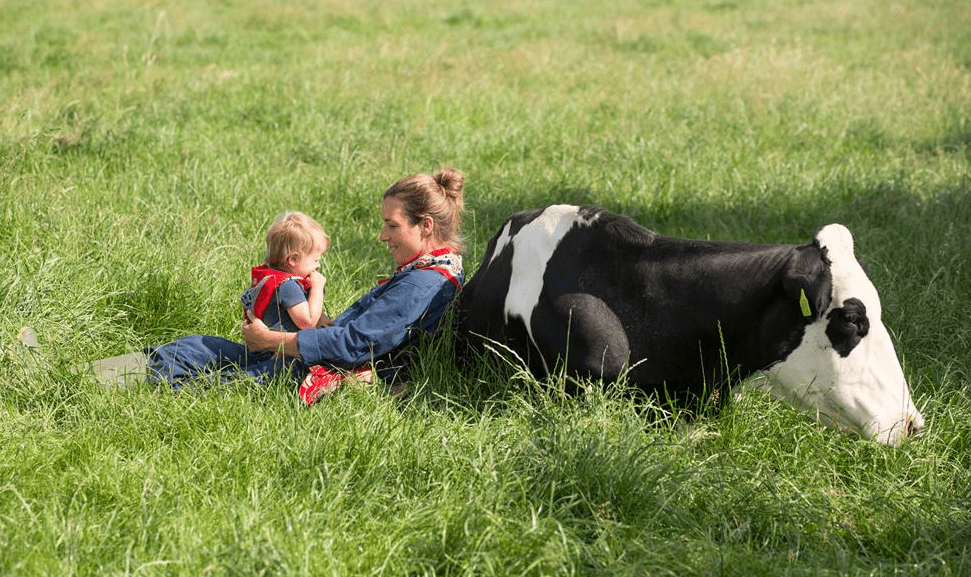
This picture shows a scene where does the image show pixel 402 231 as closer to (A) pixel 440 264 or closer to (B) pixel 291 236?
(A) pixel 440 264

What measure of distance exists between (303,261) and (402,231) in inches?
18.0

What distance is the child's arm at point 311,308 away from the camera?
4285mm

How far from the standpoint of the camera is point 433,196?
4.26 meters

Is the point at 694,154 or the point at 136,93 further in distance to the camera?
the point at 136,93

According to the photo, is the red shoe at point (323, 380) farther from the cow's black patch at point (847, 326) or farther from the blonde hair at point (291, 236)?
the cow's black patch at point (847, 326)

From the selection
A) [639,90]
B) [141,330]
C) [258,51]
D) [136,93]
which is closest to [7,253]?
[141,330]

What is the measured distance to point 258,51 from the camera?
497 inches

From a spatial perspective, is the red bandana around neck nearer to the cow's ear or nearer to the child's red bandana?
the child's red bandana

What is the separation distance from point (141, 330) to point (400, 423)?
1.82 meters

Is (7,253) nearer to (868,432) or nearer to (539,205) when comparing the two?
(539,205)

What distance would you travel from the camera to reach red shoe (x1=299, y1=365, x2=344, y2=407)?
3982 millimetres

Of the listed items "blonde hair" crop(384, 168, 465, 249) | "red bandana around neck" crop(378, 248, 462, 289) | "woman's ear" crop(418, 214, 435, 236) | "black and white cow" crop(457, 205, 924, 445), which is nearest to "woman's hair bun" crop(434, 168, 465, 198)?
"blonde hair" crop(384, 168, 465, 249)

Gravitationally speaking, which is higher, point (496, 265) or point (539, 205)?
point (496, 265)

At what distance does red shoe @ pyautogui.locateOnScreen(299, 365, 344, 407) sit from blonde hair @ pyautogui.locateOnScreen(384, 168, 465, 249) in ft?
2.37
